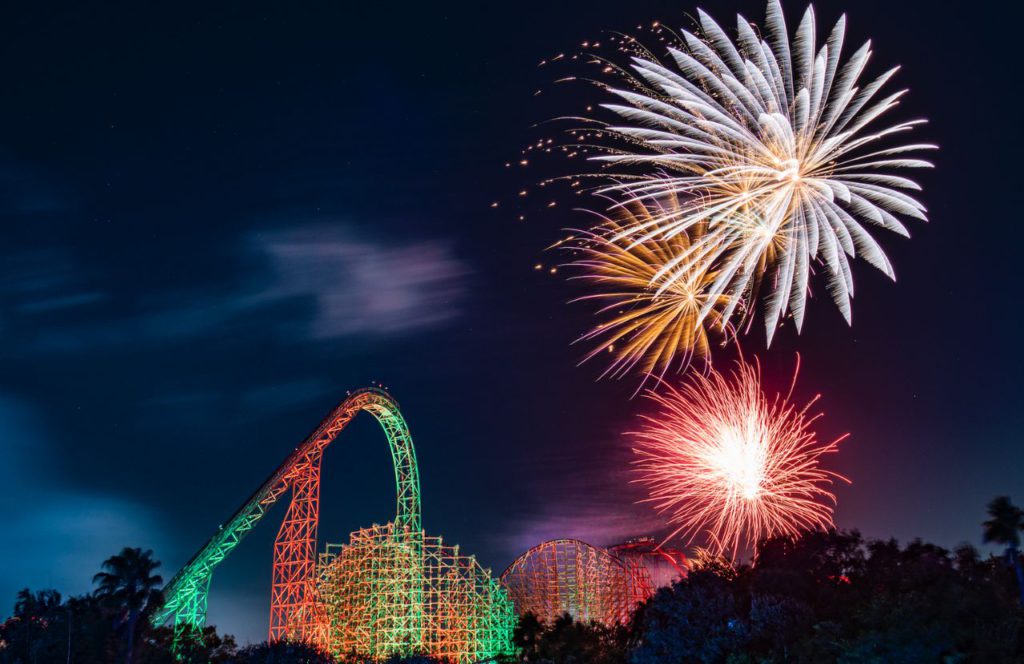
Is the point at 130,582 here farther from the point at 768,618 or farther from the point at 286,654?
the point at 768,618

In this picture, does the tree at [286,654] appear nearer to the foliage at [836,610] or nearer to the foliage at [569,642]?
the foliage at [569,642]

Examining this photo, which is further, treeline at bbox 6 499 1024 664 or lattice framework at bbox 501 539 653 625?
lattice framework at bbox 501 539 653 625

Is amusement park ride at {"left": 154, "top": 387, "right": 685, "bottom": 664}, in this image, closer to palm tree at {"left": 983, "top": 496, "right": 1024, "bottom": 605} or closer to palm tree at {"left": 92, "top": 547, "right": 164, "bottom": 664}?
palm tree at {"left": 92, "top": 547, "right": 164, "bottom": 664}

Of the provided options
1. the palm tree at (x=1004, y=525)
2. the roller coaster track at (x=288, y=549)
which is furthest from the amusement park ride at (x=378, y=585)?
the palm tree at (x=1004, y=525)

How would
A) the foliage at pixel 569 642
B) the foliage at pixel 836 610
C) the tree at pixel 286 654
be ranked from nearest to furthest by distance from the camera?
the foliage at pixel 836 610
the tree at pixel 286 654
the foliage at pixel 569 642

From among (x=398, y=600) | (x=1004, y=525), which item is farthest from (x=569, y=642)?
(x=1004, y=525)

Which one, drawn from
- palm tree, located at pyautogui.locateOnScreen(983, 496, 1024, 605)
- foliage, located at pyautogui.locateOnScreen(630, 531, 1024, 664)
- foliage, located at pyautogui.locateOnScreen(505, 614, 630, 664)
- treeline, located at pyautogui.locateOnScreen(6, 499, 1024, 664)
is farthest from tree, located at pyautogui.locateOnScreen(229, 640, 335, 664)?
palm tree, located at pyautogui.locateOnScreen(983, 496, 1024, 605)
